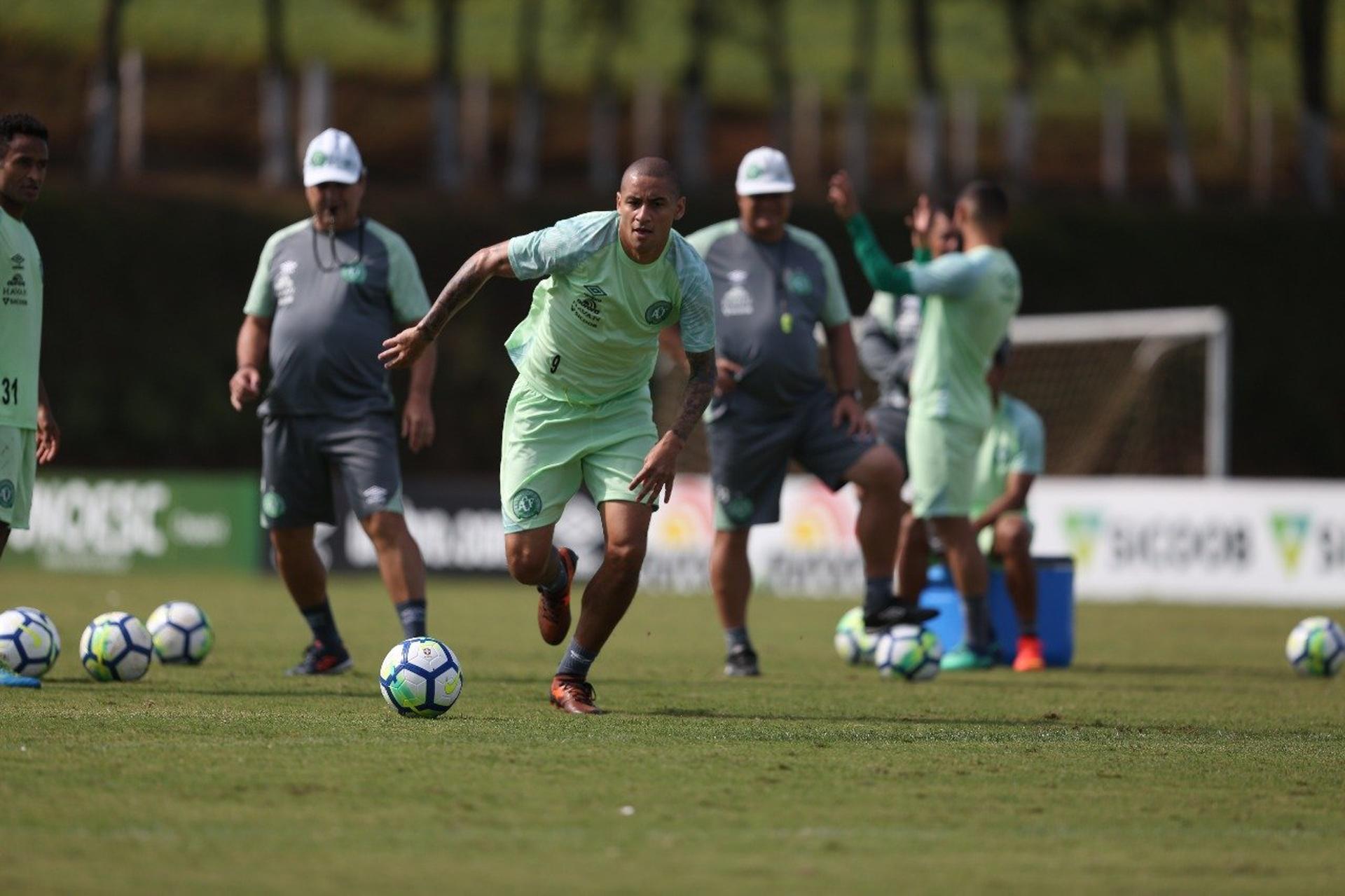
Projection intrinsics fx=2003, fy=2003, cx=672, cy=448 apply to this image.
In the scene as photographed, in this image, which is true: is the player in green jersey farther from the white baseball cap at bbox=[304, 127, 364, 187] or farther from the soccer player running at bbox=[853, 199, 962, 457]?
the soccer player running at bbox=[853, 199, 962, 457]

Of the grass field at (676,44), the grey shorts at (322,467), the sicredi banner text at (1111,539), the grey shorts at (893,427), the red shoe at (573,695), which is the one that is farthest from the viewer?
the grass field at (676,44)

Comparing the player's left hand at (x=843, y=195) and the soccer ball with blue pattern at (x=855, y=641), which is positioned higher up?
the player's left hand at (x=843, y=195)

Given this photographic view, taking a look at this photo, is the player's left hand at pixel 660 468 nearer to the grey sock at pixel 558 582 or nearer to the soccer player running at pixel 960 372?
the grey sock at pixel 558 582

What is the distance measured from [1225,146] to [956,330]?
130 feet

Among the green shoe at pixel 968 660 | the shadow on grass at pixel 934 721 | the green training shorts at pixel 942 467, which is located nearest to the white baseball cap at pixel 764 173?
the green training shorts at pixel 942 467

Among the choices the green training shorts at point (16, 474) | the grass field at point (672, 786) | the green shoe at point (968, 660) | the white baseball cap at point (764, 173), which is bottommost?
the green shoe at point (968, 660)

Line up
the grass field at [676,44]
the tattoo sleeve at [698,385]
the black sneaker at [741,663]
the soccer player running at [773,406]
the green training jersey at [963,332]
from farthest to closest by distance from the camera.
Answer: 1. the grass field at [676,44]
2. the green training jersey at [963,332]
3. the soccer player running at [773,406]
4. the black sneaker at [741,663]
5. the tattoo sleeve at [698,385]

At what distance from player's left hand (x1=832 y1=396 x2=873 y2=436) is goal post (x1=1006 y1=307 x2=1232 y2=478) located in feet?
39.0

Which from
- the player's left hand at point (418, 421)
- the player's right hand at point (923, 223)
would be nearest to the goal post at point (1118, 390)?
the player's right hand at point (923, 223)

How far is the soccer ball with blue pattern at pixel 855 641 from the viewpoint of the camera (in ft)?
38.0

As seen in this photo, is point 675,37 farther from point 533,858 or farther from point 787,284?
point 533,858

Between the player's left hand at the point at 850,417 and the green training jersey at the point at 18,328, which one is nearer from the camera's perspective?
the green training jersey at the point at 18,328

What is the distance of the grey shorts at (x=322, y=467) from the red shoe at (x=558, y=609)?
4.09ft

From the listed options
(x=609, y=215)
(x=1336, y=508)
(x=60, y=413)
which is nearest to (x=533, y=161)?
(x=60, y=413)
